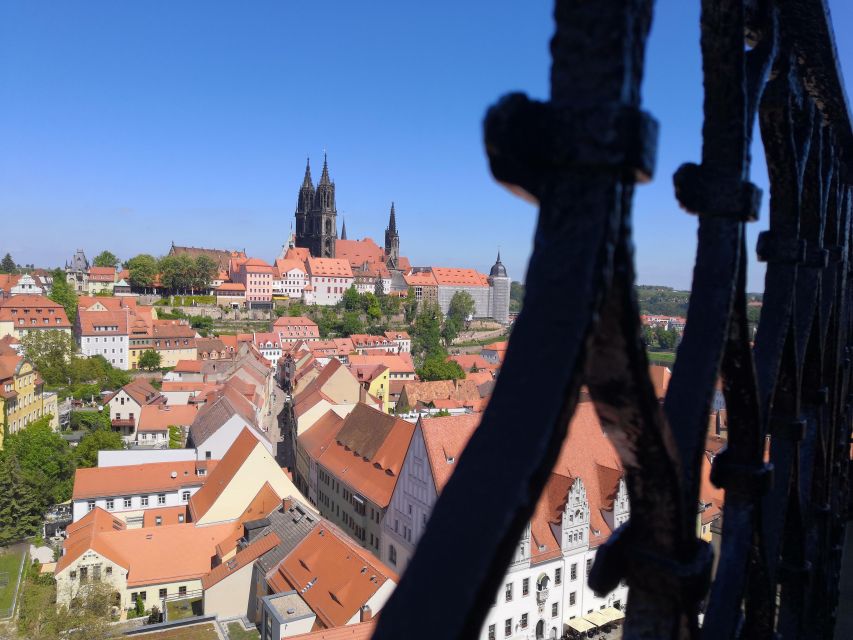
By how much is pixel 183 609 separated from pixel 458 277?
229 feet

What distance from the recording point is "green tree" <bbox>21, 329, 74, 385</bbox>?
4097 cm

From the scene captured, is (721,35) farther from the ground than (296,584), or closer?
farther from the ground

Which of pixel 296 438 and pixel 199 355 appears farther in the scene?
pixel 199 355

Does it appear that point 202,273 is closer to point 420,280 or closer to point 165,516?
point 420,280

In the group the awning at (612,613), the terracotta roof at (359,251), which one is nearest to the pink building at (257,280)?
the terracotta roof at (359,251)

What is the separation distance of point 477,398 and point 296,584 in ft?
75.8

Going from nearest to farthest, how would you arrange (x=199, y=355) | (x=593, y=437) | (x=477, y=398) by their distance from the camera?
(x=593, y=437) → (x=477, y=398) → (x=199, y=355)

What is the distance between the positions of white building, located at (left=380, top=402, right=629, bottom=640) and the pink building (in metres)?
55.1

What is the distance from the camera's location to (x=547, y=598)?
16.2 m

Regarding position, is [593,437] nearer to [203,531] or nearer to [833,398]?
[203,531]

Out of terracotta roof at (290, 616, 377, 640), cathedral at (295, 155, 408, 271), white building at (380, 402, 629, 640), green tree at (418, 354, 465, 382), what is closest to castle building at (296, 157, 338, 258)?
cathedral at (295, 155, 408, 271)

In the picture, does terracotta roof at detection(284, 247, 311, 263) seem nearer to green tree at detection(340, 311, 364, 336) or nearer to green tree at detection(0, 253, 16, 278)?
green tree at detection(340, 311, 364, 336)

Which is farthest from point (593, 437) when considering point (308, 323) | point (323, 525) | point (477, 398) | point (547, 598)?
point (308, 323)

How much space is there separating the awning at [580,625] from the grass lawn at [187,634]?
8.64 meters
